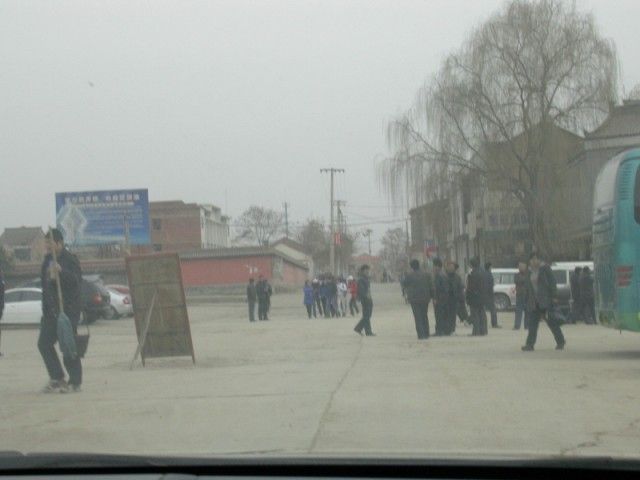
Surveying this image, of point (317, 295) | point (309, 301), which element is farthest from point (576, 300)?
point (317, 295)

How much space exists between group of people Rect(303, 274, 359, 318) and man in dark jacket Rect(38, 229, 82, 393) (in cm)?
2809

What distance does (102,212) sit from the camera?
46.7m

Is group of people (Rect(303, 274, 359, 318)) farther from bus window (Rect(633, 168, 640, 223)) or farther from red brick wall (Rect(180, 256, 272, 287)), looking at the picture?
red brick wall (Rect(180, 256, 272, 287))

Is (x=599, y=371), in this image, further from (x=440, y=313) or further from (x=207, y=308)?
(x=207, y=308)

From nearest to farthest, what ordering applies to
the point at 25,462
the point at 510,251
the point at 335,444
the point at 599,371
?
the point at 25,462 → the point at 335,444 → the point at 599,371 → the point at 510,251

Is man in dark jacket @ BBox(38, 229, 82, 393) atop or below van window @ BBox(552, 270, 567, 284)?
below

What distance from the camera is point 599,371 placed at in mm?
14688

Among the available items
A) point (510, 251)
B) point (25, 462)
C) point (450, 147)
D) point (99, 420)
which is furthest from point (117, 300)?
point (25, 462)

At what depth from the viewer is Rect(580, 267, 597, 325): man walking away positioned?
29.9m

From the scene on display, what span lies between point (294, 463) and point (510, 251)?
1863 inches

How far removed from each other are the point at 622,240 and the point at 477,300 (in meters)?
7.77

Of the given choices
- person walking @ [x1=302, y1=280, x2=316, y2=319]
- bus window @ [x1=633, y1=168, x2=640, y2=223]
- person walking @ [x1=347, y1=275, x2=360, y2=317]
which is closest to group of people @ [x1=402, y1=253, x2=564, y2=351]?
bus window @ [x1=633, y1=168, x2=640, y2=223]

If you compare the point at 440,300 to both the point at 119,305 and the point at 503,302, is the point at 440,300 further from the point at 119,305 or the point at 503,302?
the point at 119,305

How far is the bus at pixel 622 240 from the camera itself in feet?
54.0
